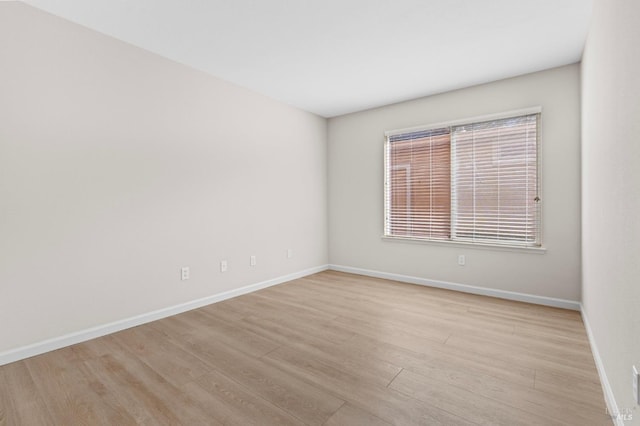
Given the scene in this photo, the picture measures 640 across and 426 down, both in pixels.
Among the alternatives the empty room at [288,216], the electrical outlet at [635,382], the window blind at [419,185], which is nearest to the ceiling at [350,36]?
the empty room at [288,216]

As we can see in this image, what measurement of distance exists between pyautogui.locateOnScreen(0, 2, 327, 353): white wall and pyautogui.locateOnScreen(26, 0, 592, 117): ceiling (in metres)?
0.29

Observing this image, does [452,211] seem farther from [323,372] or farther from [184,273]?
[184,273]

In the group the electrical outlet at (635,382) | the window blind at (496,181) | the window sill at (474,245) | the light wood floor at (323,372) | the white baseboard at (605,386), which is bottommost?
the light wood floor at (323,372)

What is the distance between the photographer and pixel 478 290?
12.2 feet

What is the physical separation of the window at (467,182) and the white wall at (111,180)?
2.02 m

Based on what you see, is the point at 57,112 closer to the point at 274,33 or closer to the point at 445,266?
the point at 274,33

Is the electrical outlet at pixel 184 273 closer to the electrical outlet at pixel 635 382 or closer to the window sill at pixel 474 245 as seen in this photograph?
the window sill at pixel 474 245

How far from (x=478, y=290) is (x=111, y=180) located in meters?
4.19

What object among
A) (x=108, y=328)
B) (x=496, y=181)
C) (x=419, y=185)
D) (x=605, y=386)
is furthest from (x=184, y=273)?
(x=496, y=181)

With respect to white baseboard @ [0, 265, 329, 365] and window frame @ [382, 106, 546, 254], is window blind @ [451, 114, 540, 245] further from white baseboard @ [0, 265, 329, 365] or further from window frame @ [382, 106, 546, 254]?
white baseboard @ [0, 265, 329, 365]

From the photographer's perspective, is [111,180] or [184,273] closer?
[111,180]

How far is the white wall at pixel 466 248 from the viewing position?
3.18 metres

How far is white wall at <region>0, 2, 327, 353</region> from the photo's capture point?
7.30 feet

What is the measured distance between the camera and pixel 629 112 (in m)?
1.30
